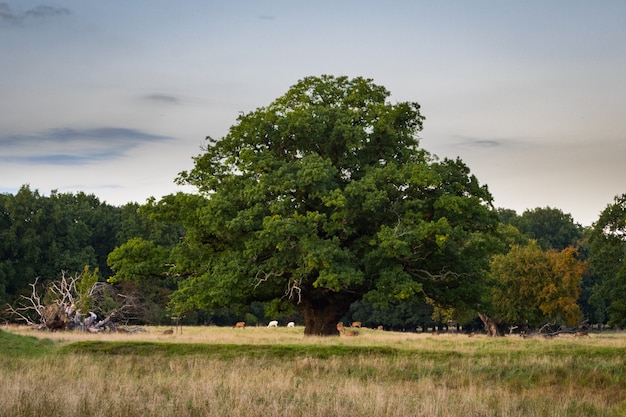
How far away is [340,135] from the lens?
34875 mm

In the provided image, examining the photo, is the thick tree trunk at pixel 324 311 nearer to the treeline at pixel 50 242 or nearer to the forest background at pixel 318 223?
the forest background at pixel 318 223

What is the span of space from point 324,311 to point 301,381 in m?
19.2

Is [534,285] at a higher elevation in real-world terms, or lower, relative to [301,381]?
higher

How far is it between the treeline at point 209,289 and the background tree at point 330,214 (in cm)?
134

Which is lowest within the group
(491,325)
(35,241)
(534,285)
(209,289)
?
(491,325)

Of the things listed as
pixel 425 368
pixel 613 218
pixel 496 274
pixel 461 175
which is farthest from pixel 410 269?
pixel 496 274

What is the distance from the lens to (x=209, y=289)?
109 feet

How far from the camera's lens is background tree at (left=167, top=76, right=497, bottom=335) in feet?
104

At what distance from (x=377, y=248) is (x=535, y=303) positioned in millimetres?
30746

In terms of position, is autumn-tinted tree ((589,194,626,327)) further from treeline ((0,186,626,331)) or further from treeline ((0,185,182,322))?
treeline ((0,185,182,322))

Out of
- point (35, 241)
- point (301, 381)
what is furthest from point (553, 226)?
point (301, 381)

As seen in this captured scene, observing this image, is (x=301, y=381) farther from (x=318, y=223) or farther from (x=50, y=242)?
(x=50, y=242)

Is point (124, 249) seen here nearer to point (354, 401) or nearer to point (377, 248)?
point (377, 248)

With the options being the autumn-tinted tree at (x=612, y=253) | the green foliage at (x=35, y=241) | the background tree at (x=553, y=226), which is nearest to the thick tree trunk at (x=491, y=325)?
the autumn-tinted tree at (x=612, y=253)
